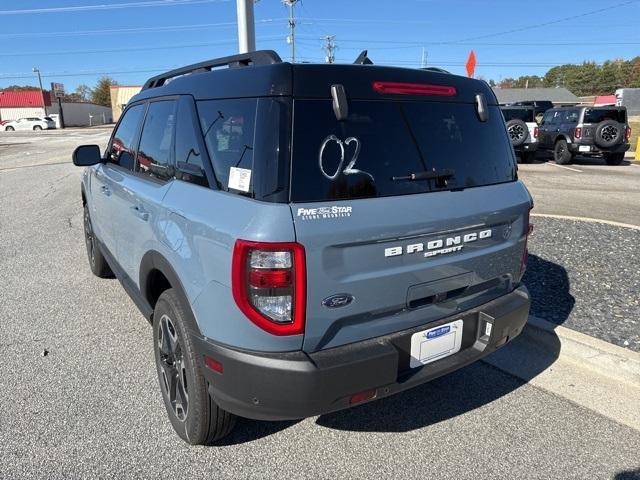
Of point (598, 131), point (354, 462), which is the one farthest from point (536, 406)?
point (598, 131)

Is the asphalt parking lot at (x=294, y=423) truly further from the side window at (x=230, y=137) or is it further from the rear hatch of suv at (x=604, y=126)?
the rear hatch of suv at (x=604, y=126)

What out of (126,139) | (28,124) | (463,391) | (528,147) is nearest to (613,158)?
(528,147)

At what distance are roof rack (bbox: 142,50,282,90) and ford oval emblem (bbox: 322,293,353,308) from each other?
42.1 inches

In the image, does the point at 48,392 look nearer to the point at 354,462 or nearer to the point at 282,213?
the point at 354,462

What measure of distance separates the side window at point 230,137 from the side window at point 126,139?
1.32m

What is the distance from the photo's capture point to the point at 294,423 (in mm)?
2807

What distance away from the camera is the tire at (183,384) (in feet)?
7.80

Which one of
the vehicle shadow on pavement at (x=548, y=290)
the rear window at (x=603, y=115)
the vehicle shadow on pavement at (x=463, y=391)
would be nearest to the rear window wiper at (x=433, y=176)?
the vehicle shadow on pavement at (x=463, y=391)

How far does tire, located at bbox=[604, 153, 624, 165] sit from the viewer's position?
52.2ft

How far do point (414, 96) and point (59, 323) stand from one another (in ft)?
11.2

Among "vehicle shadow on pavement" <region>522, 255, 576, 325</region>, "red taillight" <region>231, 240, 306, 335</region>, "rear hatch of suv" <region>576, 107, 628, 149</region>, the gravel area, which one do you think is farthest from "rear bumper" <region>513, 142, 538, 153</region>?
"red taillight" <region>231, 240, 306, 335</region>

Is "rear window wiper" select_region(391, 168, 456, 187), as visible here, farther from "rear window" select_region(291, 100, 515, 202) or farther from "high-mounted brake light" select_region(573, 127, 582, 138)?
"high-mounted brake light" select_region(573, 127, 582, 138)

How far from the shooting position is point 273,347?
2.04m

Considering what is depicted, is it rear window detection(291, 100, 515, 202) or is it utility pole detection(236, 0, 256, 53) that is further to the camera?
utility pole detection(236, 0, 256, 53)
